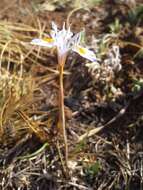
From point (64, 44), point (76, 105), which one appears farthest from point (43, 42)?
point (76, 105)

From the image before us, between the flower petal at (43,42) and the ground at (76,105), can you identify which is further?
the ground at (76,105)

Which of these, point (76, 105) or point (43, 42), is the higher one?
point (43, 42)

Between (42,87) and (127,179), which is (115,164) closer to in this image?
(127,179)

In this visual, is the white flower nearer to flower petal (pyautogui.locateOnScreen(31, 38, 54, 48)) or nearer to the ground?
flower petal (pyautogui.locateOnScreen(31, 38, 54, 48))

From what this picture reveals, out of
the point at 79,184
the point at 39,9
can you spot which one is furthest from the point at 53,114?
the point at 39,9

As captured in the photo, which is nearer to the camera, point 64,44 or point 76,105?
point 64,44

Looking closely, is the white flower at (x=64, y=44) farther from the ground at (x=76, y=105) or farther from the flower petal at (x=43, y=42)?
→ the ground at (x=76, y=105)

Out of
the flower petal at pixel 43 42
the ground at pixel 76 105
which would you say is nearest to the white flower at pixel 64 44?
the flower petal at pixel 43 42

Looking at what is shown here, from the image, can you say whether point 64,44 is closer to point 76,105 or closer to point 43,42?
point 43,42
